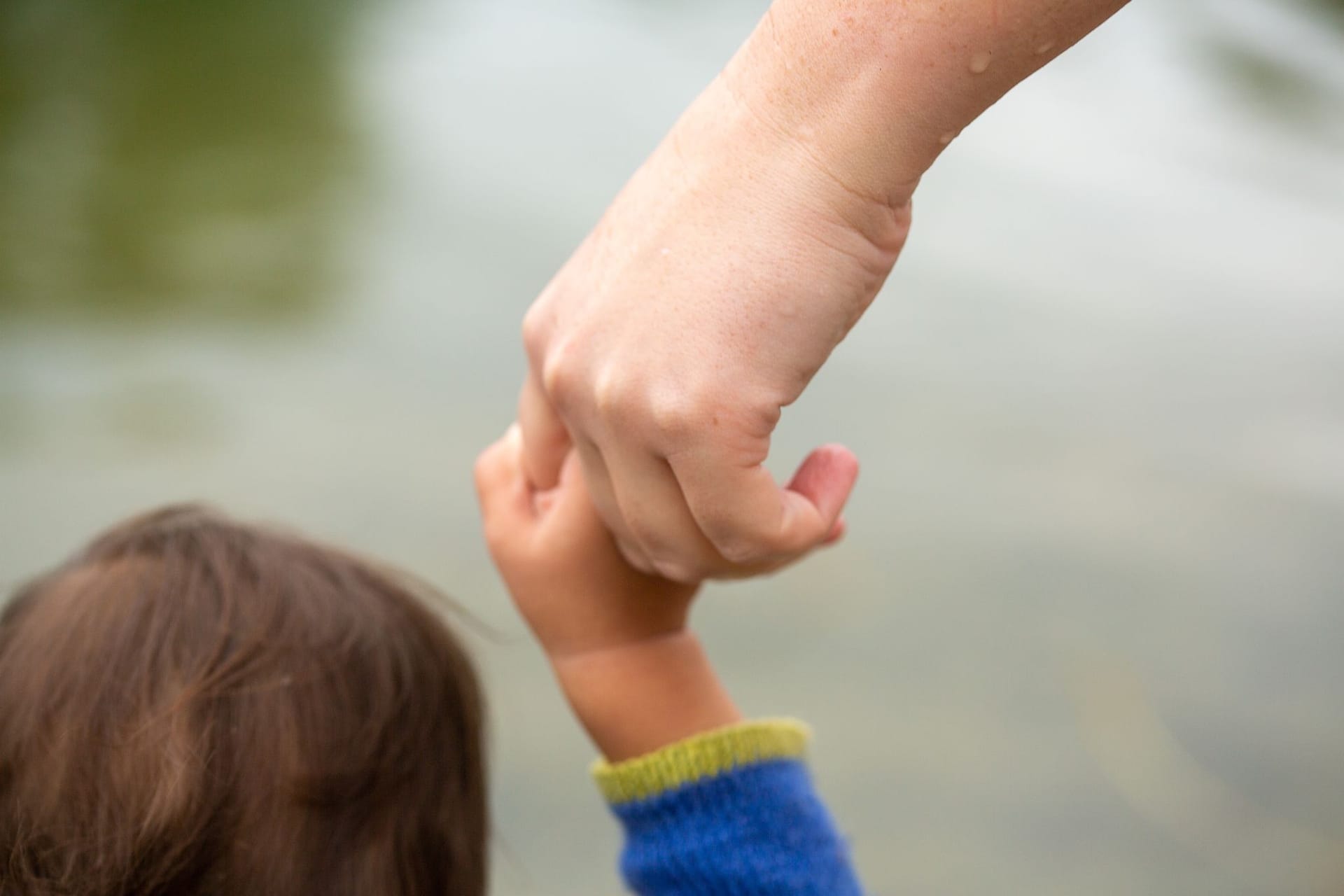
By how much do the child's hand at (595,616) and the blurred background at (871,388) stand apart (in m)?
0.48

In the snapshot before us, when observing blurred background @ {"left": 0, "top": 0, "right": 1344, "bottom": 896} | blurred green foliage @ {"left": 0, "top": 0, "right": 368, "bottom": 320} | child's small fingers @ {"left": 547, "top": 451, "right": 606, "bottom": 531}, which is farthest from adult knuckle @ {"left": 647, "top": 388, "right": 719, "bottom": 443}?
blurred green foliage @ {"left": 0, "top": 0, "right": 368, "bottom": 320}

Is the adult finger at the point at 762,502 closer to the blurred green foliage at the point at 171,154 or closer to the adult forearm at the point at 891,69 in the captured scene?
the adult forearm at the point at 891,69

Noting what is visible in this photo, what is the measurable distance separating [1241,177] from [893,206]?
1.51 metres

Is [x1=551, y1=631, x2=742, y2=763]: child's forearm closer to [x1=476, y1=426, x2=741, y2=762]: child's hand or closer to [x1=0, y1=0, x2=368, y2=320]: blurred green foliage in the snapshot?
[x1=476, y1=426, x2=741, y2=762]: child's hand

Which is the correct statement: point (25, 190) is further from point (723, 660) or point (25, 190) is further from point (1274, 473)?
point (1274, 473)

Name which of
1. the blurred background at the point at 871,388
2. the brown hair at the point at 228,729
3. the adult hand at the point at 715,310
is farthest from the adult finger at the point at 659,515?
the blurred background at the point at 871,388

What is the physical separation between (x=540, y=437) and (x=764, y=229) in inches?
5.4

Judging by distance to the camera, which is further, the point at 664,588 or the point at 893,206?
the point at 664,588

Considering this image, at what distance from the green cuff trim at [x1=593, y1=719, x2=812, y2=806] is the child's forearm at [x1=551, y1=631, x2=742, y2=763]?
0.5 inches

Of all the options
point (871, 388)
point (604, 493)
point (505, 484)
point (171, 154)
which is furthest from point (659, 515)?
point (171, 154)

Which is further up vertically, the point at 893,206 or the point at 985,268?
the point at 985,268

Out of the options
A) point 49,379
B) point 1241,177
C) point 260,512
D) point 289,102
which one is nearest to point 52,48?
point 289,102

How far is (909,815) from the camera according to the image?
941 mm

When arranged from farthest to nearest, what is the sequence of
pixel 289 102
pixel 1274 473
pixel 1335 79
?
1. pixel 1335 79
2. pixel 289 102
3. pixel 1274 473
